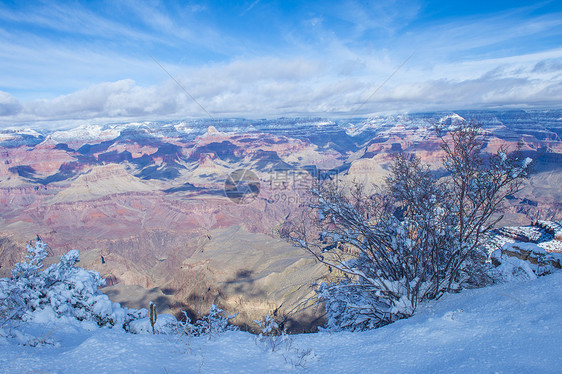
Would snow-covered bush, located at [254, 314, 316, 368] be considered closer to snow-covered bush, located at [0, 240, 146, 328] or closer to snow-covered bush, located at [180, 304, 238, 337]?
snow-covered bush, located at [180, 304, 238, 337]

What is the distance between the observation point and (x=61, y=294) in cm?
966

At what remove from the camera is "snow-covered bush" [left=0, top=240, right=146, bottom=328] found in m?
8.51

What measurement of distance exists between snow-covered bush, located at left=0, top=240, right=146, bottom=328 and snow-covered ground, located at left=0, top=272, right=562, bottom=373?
3394mm

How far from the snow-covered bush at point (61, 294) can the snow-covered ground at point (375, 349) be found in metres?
3.39

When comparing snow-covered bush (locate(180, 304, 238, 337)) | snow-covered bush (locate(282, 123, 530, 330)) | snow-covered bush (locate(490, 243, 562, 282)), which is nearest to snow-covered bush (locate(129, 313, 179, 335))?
snow-covered bush (locate(180, 304, 238, 337))

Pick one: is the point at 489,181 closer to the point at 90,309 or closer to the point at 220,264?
the point at 90,309

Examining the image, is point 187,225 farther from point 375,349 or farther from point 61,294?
point 375,349

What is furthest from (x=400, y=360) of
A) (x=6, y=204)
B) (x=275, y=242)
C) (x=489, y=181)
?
(x=6, y=204)

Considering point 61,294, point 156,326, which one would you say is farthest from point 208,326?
point 61,294

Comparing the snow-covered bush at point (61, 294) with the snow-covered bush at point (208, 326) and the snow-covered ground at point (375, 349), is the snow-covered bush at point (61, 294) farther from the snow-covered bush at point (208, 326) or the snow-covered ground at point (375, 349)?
the snow-covered ground at point (375, 349)

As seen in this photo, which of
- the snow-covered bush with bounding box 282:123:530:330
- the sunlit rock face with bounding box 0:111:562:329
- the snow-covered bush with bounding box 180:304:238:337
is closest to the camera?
the snow-covered bush with bounding box 180:304:238:337

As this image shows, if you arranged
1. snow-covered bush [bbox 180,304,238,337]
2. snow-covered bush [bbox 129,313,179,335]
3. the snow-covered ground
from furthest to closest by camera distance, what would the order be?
snow-covered bush [bbox 129,313,179,335], snow-covered bush [bbox 180,304,238,337], the snow-covered ground

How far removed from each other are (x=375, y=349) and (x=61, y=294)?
10.4 metres

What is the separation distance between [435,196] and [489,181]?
1.52 meters
